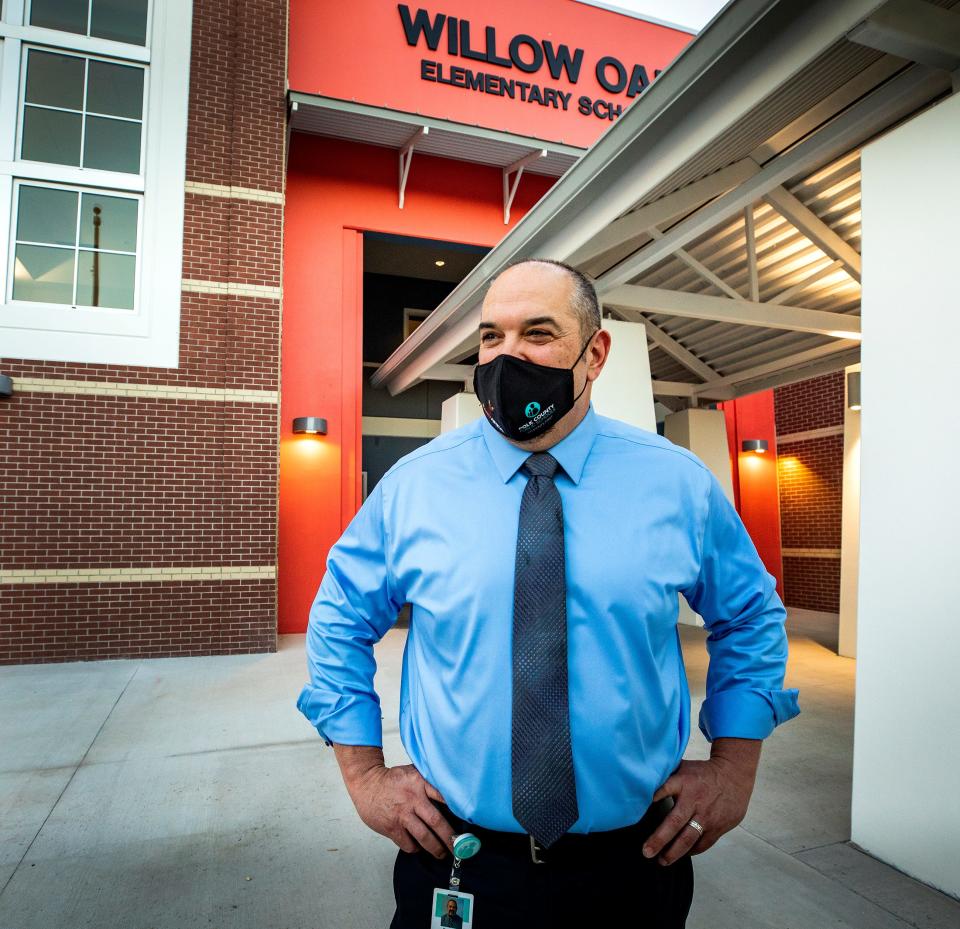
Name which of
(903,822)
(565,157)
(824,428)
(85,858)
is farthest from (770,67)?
(824,428)

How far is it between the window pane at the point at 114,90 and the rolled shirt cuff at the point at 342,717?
33.1 ft

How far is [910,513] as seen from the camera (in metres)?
3.22

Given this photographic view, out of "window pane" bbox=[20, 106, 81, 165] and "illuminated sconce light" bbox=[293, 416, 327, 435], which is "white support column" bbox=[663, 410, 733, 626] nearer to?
"illuminated sconce light" bbox=[293, 416, 327, 435]

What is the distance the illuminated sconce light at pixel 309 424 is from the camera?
33.8 feet

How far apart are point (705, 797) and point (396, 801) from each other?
0.64 metres

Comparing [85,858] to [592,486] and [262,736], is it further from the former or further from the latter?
[592,486]

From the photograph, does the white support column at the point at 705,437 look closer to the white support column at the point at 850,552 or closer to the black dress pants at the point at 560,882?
the white support column at the point at 850,552

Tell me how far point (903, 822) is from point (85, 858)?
12.8 feet

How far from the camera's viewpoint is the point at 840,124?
4426 mm

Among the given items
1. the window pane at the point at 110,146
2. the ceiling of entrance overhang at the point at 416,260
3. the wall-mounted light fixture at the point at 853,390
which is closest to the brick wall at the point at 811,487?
the wall-mounted light fixture at the point at 853,390

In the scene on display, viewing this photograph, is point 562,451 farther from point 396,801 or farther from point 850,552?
point 850,552

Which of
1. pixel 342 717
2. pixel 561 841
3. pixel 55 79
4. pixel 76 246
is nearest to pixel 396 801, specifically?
pixel 342 717

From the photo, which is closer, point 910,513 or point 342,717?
point 342,717

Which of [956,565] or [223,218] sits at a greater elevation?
[223,218]
